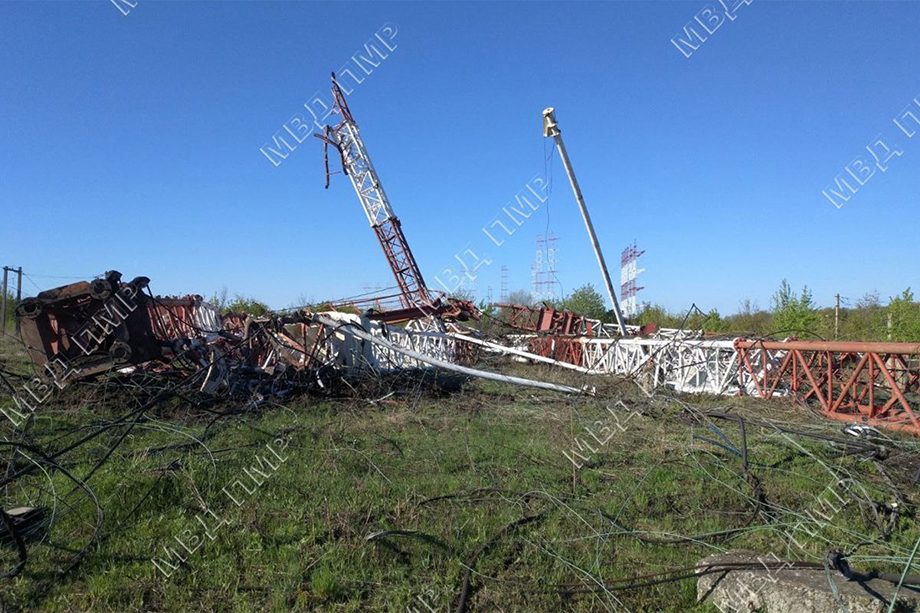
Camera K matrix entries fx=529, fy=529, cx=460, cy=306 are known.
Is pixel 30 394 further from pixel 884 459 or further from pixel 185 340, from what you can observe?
pixel 884 459

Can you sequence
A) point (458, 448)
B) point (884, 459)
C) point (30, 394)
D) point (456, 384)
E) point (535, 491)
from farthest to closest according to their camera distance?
point (456, 384)
point (30, 394)
point (458, 448)
point (884, 459)
point (535, 491)

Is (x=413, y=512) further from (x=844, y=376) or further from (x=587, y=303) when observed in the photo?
(x=587, y=303)

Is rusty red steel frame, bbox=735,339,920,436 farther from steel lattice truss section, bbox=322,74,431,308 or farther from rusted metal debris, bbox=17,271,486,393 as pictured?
steel lattice truss section, bbox=322,74,431,308

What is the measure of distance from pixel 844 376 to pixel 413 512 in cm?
827

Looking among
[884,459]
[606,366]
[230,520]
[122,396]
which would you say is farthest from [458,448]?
[606,366]

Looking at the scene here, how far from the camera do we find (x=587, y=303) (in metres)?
32.9

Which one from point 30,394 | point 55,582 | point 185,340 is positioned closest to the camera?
point 55,582

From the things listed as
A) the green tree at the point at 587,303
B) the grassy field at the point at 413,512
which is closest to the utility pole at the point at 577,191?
the grassy field at the point at 413,512

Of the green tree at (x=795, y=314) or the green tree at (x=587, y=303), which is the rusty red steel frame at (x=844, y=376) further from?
the green tree at (x=587, y=303)

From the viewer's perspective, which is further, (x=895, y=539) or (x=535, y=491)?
(x=535, y=491)

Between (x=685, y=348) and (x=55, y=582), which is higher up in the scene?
(x=685, y=348)

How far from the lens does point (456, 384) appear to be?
426 inches

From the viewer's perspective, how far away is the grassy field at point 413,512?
3.11 meters

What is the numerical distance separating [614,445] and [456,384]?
16.5 ft
